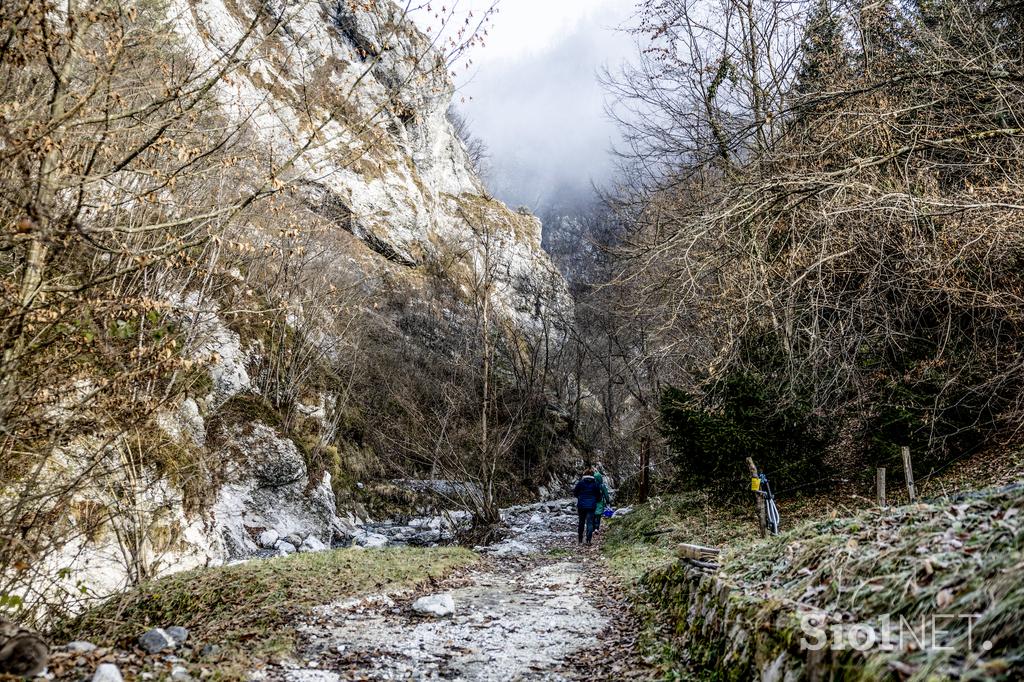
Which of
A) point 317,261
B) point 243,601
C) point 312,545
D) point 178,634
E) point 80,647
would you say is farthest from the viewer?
point 317,261

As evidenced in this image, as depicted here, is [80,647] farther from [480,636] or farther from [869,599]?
[869,599]

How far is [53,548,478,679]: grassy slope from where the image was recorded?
19.2ft

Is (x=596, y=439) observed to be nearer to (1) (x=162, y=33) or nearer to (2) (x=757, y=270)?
(2) (x=757, y=270)

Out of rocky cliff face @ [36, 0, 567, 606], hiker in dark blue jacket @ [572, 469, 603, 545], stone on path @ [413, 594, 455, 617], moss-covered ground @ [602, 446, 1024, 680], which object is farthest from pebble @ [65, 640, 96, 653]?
hiker in dark blue jacket @ [572, 469, 603, 545]

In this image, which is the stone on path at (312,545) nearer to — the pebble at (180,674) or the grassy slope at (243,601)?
the grassy slope at (243,601)

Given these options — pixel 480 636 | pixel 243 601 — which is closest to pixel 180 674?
pixel 243 601

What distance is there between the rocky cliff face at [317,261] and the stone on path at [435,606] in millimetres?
3151

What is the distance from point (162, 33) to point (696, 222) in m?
5.99

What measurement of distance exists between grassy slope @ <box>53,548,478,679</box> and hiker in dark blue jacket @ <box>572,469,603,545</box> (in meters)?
4.61

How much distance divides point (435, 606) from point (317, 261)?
1369cm

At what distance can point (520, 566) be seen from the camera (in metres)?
11.7

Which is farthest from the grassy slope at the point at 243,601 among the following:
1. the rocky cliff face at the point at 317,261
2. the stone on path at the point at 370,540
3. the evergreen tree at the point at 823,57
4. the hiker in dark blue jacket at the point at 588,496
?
the evergreen tree at the point at 823,57

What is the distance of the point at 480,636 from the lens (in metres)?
6.58

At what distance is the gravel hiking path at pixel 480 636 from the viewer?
5.41 m
